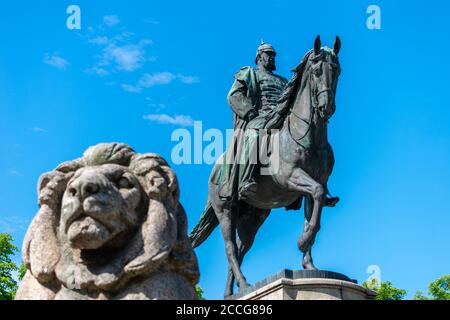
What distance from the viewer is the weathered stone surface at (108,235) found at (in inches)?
184

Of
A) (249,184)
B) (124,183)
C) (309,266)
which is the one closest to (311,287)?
(309,266)

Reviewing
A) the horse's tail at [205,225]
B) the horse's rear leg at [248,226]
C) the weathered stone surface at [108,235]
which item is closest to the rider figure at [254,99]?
the horse's rear leg at [248,226]

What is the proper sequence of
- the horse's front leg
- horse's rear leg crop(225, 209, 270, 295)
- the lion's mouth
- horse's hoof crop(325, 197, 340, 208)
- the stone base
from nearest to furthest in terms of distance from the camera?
1. the lion's mouth
2. the stone base
3. the horse's front leg
4. horse's hoof crop(325, 197, 340, 208)
5. horse's rear leg crop(225, 209, 270, 295)

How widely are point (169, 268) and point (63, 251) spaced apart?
0.59m

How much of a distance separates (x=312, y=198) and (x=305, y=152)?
670mm

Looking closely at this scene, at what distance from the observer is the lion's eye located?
4.85m

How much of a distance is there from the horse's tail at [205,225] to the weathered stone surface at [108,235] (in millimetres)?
9219

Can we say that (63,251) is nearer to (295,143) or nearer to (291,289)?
(291,289)

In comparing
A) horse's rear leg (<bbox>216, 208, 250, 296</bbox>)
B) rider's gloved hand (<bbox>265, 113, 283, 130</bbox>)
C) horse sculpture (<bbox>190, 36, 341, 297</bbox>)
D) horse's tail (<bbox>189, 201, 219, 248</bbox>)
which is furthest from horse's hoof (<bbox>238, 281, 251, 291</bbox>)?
rider's gloved hand (<bbox>265, 113, 283, 130</bbox>)

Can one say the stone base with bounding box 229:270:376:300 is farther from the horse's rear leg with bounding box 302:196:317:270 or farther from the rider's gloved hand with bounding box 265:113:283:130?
the rider's gloved hand with bounding box 265:113:283:130

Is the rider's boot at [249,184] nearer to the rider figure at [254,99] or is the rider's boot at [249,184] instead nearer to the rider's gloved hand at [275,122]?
the rider figure at [254,99]

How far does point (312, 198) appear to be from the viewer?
12.2 meters

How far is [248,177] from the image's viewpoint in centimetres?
1301
